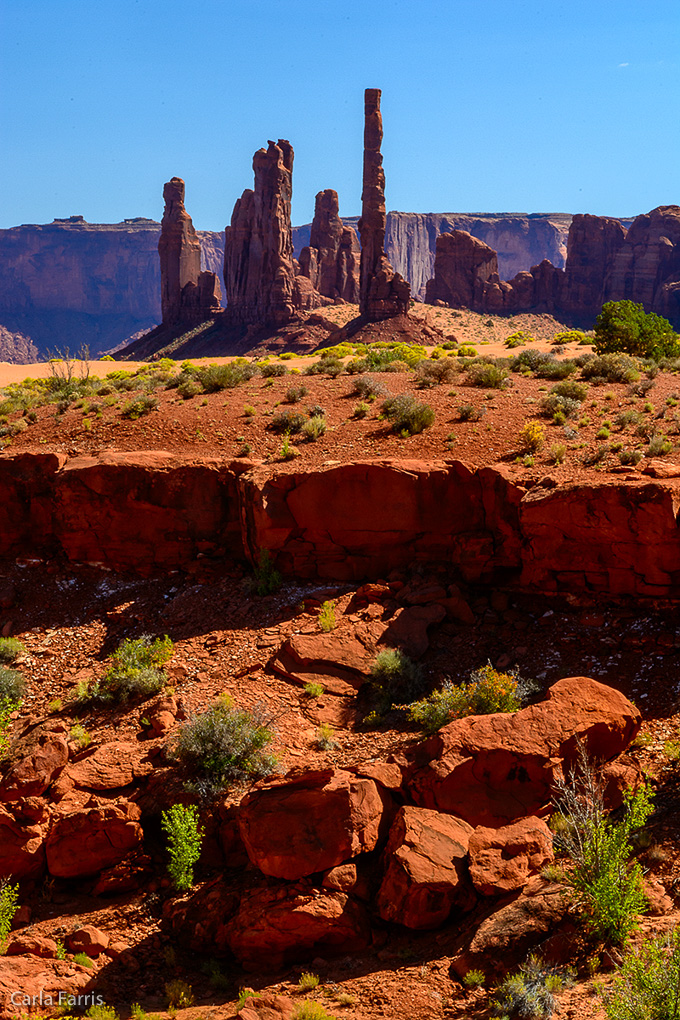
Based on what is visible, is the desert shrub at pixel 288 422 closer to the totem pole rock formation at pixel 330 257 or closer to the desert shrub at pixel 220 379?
the desert shrub at pixel 220 379

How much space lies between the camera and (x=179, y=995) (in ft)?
23.5

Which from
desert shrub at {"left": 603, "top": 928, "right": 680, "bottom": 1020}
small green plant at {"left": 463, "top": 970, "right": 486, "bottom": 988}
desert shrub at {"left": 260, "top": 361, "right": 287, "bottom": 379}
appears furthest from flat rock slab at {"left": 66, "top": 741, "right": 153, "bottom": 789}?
desert shrub at {"left": 260, "top": 361, "right": 287, "bottom": 379}

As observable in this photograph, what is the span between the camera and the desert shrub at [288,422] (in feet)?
52.9

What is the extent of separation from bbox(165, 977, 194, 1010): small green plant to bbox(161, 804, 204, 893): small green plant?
1.30m

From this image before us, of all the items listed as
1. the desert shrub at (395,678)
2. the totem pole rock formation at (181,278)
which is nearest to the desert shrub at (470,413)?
the desert shrub at (395,678)

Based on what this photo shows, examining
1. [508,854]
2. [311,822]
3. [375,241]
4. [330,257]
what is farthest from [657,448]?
[330,257]

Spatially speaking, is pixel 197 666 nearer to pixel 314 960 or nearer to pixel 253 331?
pixel 314 960

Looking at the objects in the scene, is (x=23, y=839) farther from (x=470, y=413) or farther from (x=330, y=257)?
(x=330, y=257)

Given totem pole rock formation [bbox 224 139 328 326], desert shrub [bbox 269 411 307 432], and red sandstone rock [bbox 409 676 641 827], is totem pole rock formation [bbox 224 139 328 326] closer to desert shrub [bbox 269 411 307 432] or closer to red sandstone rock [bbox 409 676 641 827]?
desert shrub [bbox 269 411 307 432]

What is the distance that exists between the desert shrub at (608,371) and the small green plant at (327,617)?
10.1 metres

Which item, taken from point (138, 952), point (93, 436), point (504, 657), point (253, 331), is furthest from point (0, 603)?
point (253, 331)

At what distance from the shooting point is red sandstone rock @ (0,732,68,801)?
31.4 ft

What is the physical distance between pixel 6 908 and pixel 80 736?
8.57 ft

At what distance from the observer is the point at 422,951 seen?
23.6ft
